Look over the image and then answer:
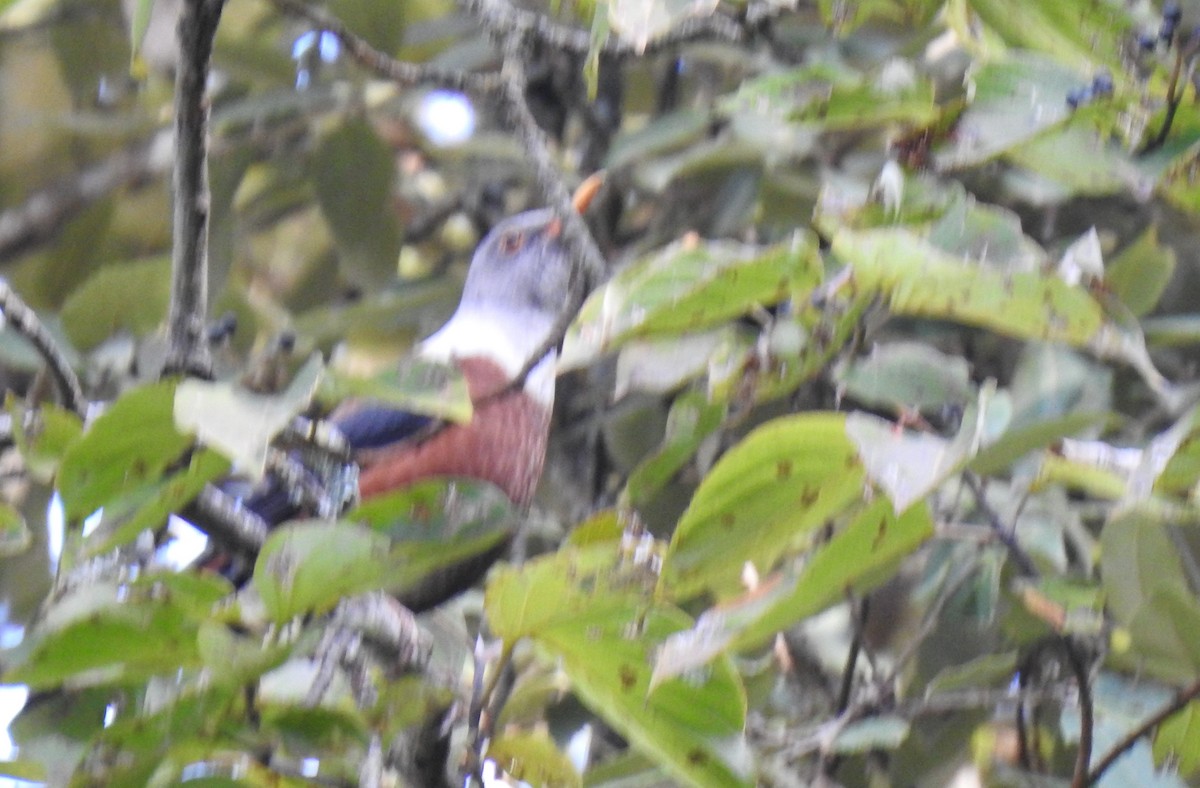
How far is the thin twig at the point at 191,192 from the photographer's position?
1.20 meters

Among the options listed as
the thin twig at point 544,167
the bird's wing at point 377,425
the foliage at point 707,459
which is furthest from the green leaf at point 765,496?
the bird's wing at point 377,425

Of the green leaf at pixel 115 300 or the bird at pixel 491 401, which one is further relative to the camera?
the bird at pixel 491 401

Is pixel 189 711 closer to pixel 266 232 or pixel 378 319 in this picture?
pixel 378 319

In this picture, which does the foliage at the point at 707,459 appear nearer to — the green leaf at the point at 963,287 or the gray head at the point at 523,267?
the green leaf at the point at 963,287

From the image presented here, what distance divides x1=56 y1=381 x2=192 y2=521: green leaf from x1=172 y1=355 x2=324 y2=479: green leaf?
3 cm

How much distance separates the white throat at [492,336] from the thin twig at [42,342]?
1.18 meters

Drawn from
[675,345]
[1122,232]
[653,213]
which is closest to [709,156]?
[653,213]

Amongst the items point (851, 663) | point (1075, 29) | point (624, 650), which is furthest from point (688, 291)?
point (851, 663)

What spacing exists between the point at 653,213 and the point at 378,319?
723mm

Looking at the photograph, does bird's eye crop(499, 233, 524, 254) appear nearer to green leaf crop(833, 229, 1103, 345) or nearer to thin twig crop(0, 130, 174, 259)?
thin twig crop(0, 130, 174, 259)

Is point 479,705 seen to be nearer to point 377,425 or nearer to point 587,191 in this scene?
point 377,425

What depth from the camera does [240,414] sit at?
0.96 m

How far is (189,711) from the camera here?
1.16 meters

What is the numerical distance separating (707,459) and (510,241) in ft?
2.07
